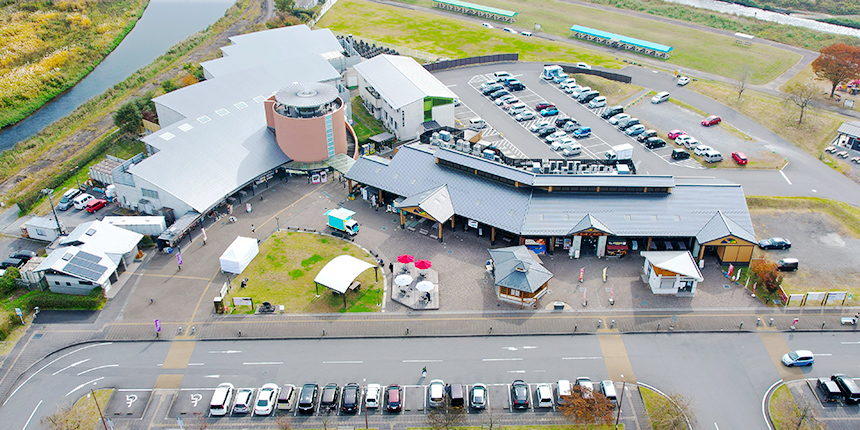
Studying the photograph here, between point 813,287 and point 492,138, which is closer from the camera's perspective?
point 813,287

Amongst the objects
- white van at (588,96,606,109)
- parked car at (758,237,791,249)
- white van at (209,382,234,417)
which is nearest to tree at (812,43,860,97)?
white van at (588,96,606,109)

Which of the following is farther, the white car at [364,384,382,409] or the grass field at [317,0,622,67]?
the grass field at [317,0,622,67]

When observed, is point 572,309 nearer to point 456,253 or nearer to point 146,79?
point 456,253

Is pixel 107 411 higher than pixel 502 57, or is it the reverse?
pixel 502 57

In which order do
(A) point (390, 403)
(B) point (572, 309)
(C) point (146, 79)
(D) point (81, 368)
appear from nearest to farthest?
1. (A) point (390, 403)
2. (D) point (81, 368)
3. (B) point (572, 309)
4. (C) point (146, 79)

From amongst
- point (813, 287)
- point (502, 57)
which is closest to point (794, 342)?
point (813, 287)

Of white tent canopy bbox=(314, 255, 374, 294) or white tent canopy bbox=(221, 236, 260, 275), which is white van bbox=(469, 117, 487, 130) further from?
white tent canopy bbox=(221, 236, 260, 275)

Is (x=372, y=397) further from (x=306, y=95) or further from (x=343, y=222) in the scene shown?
(x=306, y=95)
